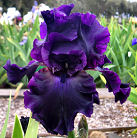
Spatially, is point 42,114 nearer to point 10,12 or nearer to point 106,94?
point 106,94

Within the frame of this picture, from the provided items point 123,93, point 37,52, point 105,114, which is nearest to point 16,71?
point 37,52

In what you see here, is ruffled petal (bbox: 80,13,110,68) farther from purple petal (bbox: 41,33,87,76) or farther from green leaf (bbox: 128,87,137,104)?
green leaf (bbox: 128,87,137,104)

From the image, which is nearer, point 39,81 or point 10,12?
point 39,81

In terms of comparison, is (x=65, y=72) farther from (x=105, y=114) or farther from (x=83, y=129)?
(x=105, y=114)

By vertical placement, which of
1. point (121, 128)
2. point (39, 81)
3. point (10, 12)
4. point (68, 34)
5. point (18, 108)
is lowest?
point (121, 128)

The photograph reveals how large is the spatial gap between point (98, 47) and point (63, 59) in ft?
0.33

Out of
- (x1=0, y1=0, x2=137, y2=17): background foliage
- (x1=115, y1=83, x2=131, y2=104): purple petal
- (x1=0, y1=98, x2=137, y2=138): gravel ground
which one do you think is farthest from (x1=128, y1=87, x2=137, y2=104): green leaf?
(x1=115, y1=83, x2=131, y2=104): purple petal

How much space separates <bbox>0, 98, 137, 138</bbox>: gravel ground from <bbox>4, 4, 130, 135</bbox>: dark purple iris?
1258 mm

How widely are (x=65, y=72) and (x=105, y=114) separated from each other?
160cm

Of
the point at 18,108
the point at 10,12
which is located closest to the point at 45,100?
the point at 18,108

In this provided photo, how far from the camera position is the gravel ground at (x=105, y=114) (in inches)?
73.9

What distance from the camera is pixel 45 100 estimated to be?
502 millimetres

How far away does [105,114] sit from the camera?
6.80ft

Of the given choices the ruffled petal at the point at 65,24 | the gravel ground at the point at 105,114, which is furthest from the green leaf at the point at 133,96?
the ruffled petal at the point at 65,24
